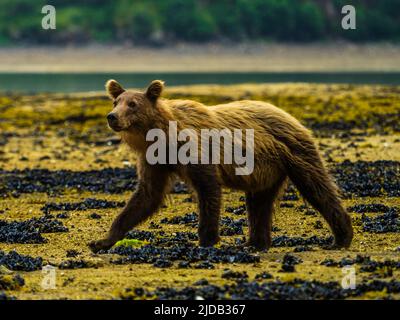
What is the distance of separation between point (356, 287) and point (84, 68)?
11534cm

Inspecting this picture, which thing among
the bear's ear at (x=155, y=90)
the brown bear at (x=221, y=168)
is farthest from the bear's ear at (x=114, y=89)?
the bear's ear at (x=155, y=90)

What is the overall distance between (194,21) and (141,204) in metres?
166

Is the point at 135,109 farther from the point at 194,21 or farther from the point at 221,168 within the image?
the point at 194,21

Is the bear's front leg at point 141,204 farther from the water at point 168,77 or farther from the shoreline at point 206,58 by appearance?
the shoreline at point 206,58

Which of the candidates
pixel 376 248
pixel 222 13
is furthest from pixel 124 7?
pixel 376 248

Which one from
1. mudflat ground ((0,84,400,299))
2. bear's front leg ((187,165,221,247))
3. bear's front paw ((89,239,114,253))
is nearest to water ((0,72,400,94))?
mudflat ground ((0,84,400,299))

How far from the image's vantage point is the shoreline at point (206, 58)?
12344 centimetres

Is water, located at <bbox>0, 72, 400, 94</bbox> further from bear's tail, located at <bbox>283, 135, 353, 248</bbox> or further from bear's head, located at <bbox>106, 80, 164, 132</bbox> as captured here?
bear's head, located at <bbox>106, 80, 164, 132</bbox>

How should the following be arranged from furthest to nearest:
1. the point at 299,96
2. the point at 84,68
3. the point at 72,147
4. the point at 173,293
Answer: the point at 84,68
the point at 299,96
the point at 72,147
the point at 173,293

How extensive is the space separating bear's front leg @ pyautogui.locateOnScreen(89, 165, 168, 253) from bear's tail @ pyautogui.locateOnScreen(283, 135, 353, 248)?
6.77 ft

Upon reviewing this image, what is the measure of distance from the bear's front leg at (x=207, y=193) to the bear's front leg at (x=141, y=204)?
617 millimetres
